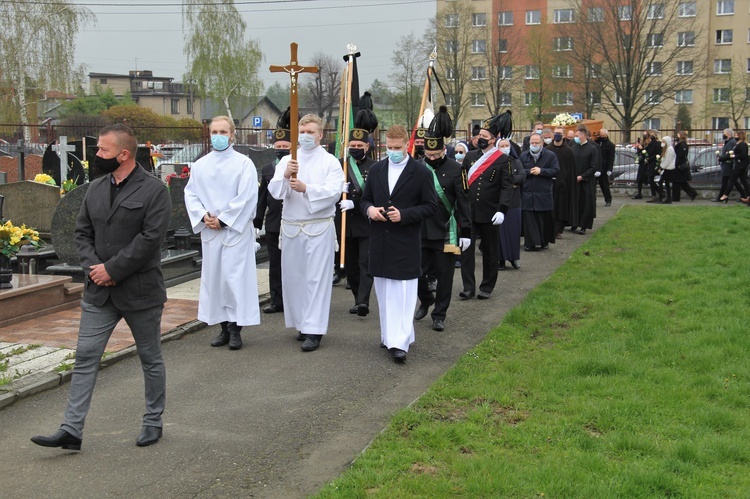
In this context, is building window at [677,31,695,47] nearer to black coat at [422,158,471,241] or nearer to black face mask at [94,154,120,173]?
black coat at [422,158,471,241]

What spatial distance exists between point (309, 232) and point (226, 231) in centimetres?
76

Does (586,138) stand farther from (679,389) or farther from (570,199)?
(679,389)

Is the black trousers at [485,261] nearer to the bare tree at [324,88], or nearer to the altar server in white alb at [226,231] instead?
the altar server in white alb at [226,231]

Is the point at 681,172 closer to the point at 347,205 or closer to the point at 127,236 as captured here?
the point at 347,205

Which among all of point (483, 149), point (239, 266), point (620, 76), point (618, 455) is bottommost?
point (618, 455)

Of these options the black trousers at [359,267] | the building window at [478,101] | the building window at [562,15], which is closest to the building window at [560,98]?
the building window at [478,101]

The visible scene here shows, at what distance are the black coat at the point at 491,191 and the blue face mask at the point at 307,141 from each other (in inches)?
124

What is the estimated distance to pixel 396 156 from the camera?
799 centimetres

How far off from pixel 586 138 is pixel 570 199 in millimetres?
2029

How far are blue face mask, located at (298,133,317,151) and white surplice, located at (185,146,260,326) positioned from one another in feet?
1.81

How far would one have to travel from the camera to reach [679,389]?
255 inches

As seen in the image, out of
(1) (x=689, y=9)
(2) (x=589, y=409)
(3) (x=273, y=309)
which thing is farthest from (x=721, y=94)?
(2) (x=589, y=409)

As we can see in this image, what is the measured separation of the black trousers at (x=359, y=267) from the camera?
970 cm

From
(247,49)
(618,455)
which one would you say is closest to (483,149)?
(618,455)
